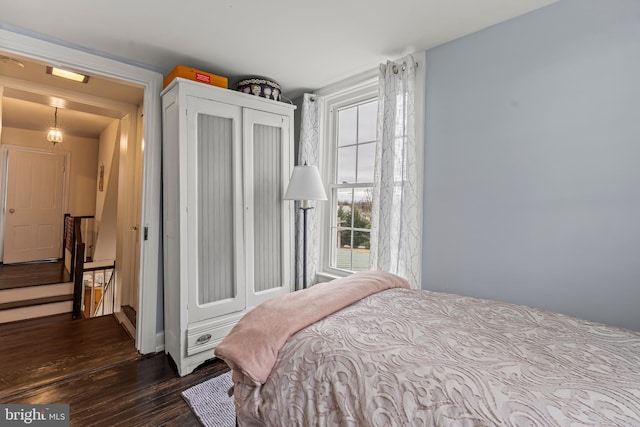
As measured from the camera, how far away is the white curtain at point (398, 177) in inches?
87.0

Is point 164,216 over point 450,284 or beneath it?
over

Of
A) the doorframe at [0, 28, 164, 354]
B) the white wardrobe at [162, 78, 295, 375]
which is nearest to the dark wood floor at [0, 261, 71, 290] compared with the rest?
the doorframe at [0, 28, 164, 354]

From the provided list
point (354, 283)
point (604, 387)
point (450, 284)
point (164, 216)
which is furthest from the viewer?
point (164, 216)

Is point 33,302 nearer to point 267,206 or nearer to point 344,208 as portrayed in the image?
point 267,206

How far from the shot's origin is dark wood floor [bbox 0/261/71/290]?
4039 millimetres

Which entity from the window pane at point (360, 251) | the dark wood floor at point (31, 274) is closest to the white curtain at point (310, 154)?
the window pane at point (360, 251)

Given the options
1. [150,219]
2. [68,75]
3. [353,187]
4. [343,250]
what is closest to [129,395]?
[150,219]

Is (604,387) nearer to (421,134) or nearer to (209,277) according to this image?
(421,134)

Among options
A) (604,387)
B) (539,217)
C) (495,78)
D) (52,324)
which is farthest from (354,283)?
(52,324)

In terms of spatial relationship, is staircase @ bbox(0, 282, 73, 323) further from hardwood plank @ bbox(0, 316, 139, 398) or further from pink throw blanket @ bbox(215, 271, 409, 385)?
pink throw blanket @ bbox(215, 271, 409, 385)

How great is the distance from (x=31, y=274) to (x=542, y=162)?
635cm

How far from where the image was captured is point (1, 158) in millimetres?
5133

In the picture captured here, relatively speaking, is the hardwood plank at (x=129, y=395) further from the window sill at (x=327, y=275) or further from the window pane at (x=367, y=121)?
the window pane at (x=367, y=121)

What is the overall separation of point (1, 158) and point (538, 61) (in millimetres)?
7497
